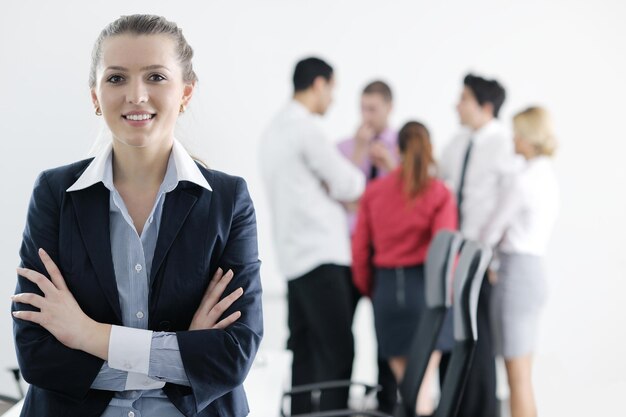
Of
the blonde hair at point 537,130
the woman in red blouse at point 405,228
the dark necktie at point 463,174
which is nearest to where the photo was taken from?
the woman in red blouse at point 405,228

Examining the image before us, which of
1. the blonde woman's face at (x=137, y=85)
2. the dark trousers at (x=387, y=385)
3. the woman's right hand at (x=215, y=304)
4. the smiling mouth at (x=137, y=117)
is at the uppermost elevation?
the blonde woman's face at (x=137, y=85)

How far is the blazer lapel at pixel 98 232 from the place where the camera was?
44.7 inches

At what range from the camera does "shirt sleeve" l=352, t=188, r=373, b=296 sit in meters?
3.67

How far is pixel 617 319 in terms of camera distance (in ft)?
18.4

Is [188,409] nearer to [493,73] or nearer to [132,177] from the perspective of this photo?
[132,177]

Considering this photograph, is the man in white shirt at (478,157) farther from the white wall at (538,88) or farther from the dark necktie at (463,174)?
the white wall at (538,88)

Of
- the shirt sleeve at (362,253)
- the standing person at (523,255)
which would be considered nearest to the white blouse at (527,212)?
the standing person at (523,255)

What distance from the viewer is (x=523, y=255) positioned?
3752 millimetres

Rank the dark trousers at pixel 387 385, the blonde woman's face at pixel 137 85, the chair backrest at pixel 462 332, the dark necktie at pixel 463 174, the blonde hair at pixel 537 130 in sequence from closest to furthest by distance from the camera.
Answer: the blonde woman's face at pixel 137 85
the chair backrest at pixel 462 332
the blonde hair at pixel 537 130
the dark trousers at pixel 387 385
the dark necktie at pixel 463 174

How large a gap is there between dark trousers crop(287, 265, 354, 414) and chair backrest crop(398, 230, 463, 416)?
1.23m

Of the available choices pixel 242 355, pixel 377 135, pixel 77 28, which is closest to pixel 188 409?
pixel 242 355

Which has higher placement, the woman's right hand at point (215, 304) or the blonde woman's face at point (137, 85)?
the blonde woman's face at point (137, 85)

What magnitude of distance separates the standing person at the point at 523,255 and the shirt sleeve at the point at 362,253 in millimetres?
553

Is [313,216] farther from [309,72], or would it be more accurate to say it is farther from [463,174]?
[463,174]
